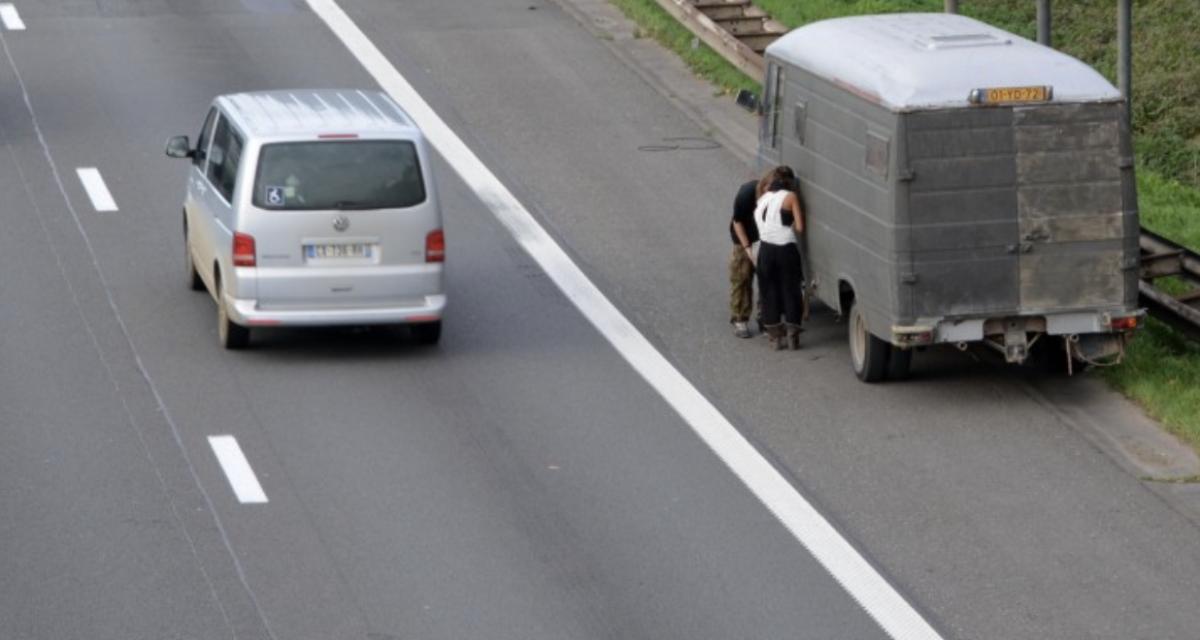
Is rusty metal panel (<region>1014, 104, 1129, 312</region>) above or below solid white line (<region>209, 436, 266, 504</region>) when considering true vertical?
above

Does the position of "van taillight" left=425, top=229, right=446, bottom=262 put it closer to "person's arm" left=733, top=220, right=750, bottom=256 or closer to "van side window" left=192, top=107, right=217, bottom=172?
"van side window" left=192, top=107, right=217, bottom=172

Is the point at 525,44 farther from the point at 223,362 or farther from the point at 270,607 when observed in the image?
the point at 270,607

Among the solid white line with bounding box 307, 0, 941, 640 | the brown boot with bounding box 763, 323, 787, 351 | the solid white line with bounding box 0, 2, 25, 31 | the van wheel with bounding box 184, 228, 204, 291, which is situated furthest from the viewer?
the solid white line with bounding box 0, 2, 25, 31

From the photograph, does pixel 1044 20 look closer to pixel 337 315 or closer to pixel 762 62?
pixel 762 62

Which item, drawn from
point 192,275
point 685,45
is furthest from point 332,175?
point 685,45

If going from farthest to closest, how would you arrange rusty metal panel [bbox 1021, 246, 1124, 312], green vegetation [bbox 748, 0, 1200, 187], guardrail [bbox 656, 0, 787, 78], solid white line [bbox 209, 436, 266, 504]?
guardrail [bbox 656, 0, 787, 78] → green vegetation [bbox 748, 0, 1200, 187] → rusty metal panel [bbox 1021, 246, 1124, 312] → solid white line [bbox 209, 436, 266, 504]

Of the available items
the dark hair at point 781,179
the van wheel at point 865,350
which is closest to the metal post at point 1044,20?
the dark hair at point 781,179

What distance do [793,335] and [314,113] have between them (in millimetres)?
4475

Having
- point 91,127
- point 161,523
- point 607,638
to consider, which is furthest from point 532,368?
point 91,127

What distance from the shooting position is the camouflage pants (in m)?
19.7

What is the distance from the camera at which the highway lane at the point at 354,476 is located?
13.7 m

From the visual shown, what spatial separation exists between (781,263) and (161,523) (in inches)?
249

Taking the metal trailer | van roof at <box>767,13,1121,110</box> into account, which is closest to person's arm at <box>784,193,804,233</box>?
van roof at <box>767,13,1121,110</box>

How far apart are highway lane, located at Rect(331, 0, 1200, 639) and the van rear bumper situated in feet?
7.16
